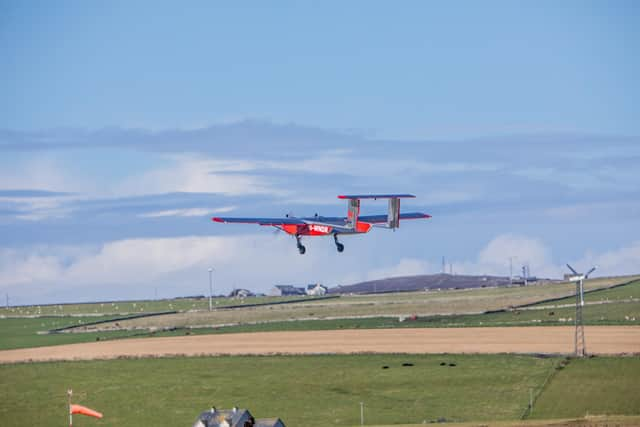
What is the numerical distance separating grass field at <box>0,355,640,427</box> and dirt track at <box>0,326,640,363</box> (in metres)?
6.53

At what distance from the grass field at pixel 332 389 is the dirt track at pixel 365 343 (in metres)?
6.53

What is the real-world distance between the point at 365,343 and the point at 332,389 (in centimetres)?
2987

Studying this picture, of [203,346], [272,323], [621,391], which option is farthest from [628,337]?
[272,323]

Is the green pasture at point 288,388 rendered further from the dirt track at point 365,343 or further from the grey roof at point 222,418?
the grey roof at point 222,418

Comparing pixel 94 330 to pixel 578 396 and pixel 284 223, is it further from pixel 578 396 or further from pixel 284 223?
pixel 578 396

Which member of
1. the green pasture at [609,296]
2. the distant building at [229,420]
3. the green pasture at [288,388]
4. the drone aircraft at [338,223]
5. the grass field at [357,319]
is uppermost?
the drone aircraft at [338,223]

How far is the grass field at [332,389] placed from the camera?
85938 millimetres

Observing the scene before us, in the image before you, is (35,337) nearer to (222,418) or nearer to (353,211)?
(353,211)

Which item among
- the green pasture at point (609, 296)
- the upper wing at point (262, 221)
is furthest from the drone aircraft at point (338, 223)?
the green pasture at point (609, 296)

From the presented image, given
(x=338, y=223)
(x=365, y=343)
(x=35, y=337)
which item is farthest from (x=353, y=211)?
(x=35, y=337)

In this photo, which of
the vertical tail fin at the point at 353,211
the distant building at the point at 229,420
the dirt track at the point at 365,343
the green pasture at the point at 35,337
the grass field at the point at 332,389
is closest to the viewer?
the distant building at the point at 229,420

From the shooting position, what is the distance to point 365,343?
128m

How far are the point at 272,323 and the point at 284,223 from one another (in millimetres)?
61383

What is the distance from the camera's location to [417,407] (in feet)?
291
